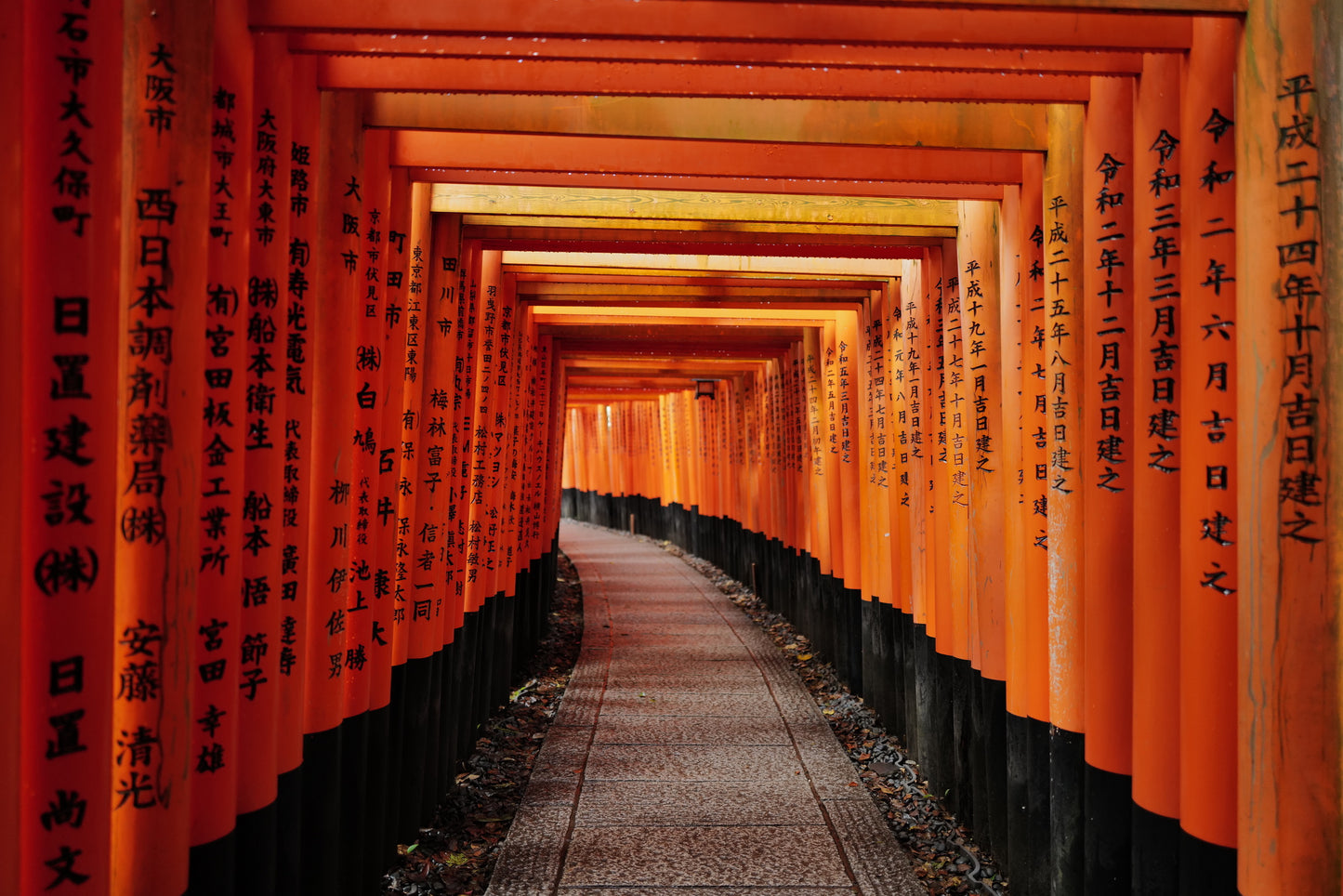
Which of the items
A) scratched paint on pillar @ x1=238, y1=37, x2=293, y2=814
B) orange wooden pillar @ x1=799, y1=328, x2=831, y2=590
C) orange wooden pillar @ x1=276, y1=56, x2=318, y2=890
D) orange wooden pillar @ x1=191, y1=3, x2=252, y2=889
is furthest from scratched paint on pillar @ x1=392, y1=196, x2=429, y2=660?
orange wooden pillar @ x1=799, y1=328, x2=831, y2=590

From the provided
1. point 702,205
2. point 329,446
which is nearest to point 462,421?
point 702,205

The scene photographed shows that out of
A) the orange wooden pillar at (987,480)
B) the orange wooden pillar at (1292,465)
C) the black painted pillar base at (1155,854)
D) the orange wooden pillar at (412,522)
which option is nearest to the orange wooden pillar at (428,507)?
the orange wooden pillar at (412,522)

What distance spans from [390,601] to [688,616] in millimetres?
8575

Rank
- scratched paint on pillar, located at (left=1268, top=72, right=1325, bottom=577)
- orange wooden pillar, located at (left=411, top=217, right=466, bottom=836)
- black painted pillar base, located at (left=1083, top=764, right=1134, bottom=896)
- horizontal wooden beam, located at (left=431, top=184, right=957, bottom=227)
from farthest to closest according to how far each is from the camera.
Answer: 1. horizontal wooden beam, located at (left=431, top=184, right=957, bottom=227)
2. orange wooden pillar, located at (left=411, top=217, right=466, bottom=836)
3. black painted pillar base, located at (left=1083, top=764, right=1134, bottom=896)
4. scratched paint on pillar, located at (left=1268, top=72, right=1325, bottom=577)

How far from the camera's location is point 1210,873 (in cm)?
292

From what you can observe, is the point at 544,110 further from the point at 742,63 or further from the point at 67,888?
the point at 67,888

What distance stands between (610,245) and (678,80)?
9.35 feet

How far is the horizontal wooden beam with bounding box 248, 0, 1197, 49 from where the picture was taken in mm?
3047

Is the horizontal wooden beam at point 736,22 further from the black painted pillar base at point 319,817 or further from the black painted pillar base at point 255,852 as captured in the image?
the black painted pillar base at point 319,817

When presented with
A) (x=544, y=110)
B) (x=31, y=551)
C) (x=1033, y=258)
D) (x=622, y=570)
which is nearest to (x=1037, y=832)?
(x=1033, y=258)

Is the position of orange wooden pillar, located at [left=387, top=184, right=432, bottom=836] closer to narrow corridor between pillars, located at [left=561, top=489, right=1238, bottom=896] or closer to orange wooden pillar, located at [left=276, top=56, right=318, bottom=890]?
orange wooden pillar, located at [left=276, top=56, right=318, bottom=890]

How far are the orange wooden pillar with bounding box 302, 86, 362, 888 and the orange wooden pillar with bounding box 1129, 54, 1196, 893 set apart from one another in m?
2.88

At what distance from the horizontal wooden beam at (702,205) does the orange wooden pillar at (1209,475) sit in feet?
8.68

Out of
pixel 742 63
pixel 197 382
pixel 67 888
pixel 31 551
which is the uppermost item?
pixel 742 63
